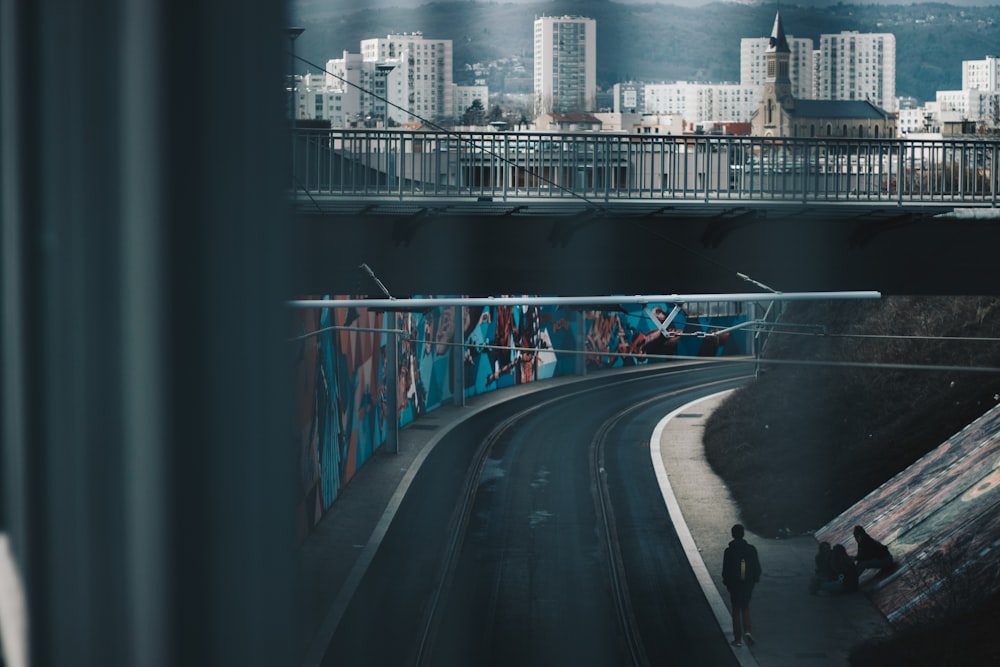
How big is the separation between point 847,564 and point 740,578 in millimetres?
1646

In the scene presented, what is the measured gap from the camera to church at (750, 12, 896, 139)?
8367 millimetres

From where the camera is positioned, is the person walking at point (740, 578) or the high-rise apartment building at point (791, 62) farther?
the person walking at point (740, 578)

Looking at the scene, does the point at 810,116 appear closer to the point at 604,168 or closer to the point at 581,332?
the point at 604,168

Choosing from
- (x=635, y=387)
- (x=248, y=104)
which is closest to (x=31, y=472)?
(x=248, y=104)

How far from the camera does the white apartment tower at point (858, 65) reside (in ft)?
21.1

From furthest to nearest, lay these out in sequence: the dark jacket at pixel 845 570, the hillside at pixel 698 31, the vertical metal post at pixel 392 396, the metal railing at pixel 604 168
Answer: the vertical metal post at pixel 392 396 → the dark jacket at pixel 845 570 → the metal railing at pixel 604 168 → the hillside at pixel 698 31

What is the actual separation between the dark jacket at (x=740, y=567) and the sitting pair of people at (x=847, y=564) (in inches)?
56.0

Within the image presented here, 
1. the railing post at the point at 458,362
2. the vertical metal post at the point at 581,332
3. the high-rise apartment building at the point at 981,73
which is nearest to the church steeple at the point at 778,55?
the high-rise apartment building at the point at 981,73

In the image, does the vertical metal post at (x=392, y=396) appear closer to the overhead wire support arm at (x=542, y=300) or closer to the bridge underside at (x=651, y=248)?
the bridge underside at (x=651, y=248)

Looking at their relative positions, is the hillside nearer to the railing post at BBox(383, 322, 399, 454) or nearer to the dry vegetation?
the dry vegetation

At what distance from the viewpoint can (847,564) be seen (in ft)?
33.0

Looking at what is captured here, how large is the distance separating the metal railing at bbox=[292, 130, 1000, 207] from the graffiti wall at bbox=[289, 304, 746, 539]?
1143 millimetres

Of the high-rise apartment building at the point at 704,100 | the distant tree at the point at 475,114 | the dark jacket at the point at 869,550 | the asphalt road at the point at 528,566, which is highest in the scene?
the high-rise apartment building at the point at 704,100

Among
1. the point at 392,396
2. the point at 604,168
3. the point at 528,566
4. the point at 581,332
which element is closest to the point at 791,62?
the point at 604,168
